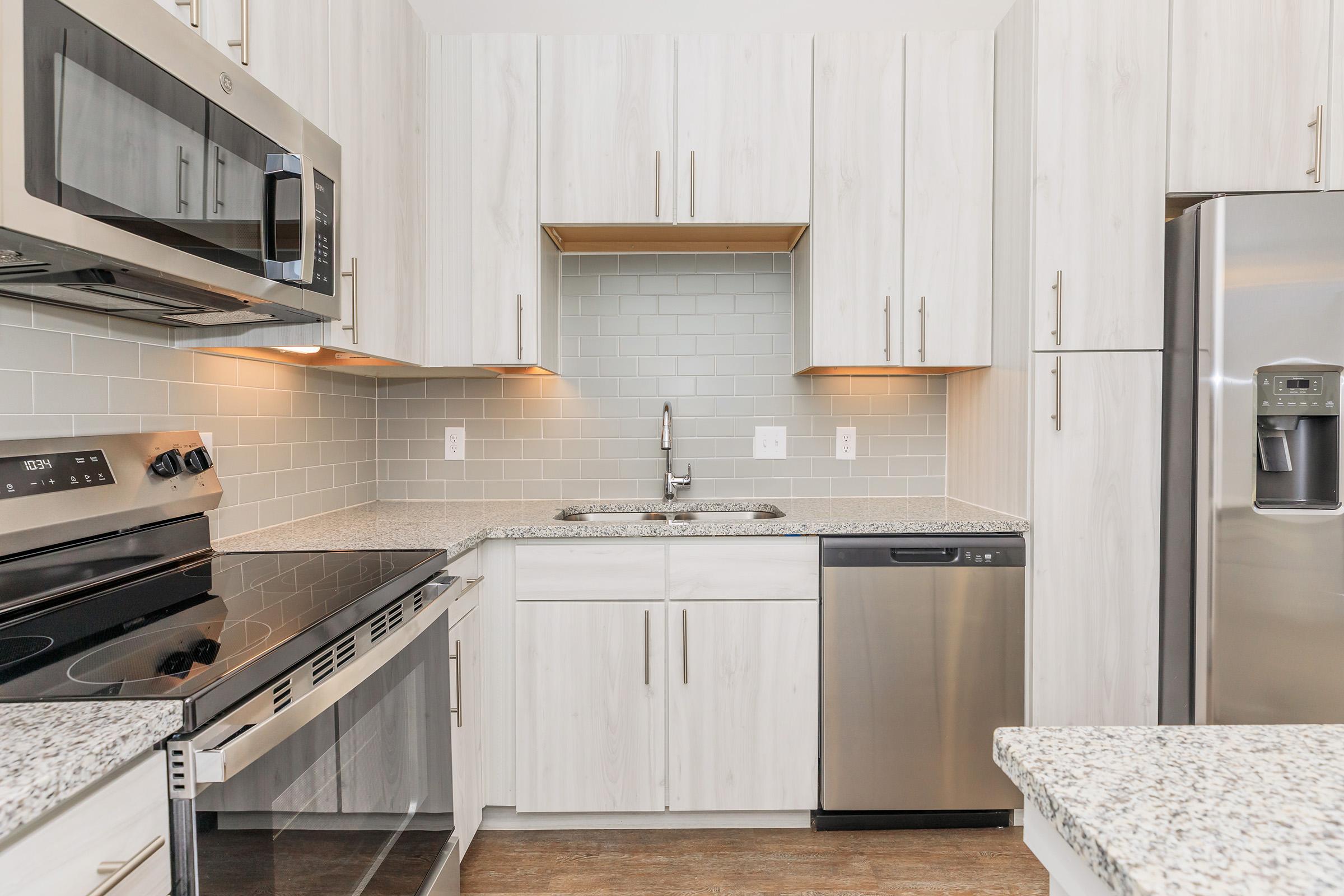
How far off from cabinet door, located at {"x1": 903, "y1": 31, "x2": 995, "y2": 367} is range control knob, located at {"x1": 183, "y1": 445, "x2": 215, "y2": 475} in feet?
6.35

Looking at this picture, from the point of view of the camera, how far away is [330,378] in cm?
227

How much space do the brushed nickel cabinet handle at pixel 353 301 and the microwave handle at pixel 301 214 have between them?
0.61ft

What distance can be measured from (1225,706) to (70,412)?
8.98 ft

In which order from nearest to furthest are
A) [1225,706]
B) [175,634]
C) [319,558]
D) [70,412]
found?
[175,634]
[70,412]
[319,558]
[1225,706]

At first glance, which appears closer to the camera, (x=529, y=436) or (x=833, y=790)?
(x=833, y=790)

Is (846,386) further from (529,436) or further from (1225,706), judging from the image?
(1225,706)

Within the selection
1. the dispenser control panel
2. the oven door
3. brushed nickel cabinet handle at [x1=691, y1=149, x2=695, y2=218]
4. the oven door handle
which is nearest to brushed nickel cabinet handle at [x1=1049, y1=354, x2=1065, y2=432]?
the dispenser control panel

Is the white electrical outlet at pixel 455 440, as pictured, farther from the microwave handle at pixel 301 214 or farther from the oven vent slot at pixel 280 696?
the oven vent slot at pixel 280 696

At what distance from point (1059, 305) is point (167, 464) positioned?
88.2 inches

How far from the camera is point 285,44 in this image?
141 centimetres

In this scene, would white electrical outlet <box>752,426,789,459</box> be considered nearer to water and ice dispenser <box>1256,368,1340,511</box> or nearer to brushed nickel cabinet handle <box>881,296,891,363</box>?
brushed nickel cabinet handle <box>881,296,891,363</box>

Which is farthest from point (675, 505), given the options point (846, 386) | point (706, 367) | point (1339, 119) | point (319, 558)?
point (1339, 119)

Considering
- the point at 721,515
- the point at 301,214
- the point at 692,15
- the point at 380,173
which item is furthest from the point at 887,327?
the point at 301,214

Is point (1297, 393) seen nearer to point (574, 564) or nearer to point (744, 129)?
point (744, 129)
